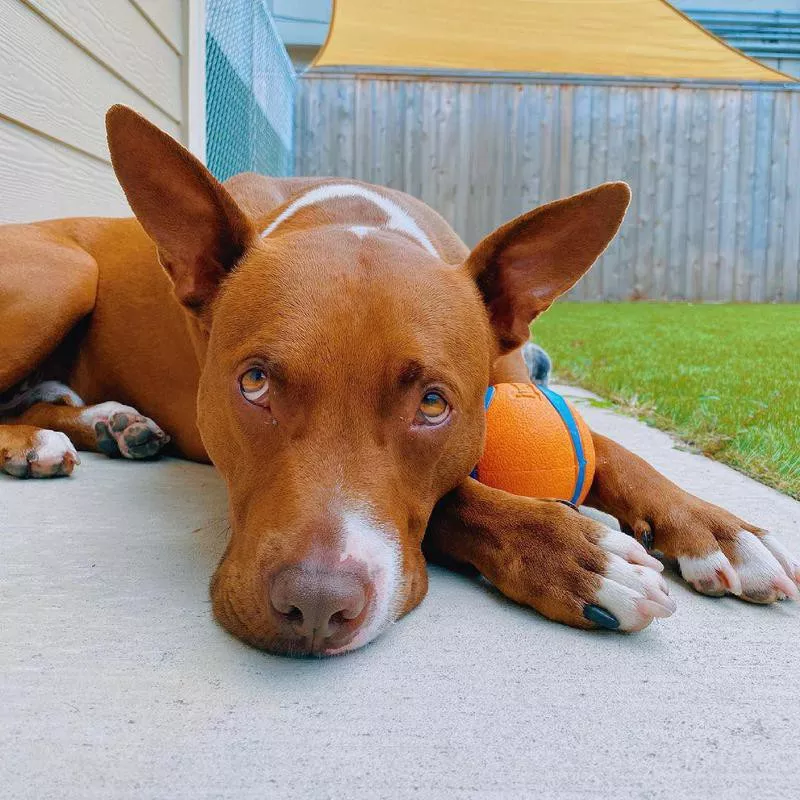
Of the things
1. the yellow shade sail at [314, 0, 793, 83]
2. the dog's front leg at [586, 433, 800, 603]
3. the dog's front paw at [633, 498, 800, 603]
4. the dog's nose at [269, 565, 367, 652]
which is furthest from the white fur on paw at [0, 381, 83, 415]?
the yellow shade sail at [314, 0, 793, 83]

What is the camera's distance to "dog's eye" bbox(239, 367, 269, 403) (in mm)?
1825

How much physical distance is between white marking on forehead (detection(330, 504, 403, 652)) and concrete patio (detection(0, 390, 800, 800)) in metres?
0.05

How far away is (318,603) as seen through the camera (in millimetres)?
1436

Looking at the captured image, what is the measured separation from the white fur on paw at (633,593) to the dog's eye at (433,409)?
18.0 inches

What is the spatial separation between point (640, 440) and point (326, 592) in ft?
8.16

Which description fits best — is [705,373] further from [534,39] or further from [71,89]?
[534,39]

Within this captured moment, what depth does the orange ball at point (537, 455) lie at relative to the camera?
227cm

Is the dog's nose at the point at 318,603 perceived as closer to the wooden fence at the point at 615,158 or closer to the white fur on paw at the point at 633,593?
the white fur on paw at the point at 633,593

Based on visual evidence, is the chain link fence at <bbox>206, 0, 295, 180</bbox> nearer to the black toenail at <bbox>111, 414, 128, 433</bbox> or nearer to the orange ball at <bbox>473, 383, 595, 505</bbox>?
the black toenail at <bbox>111, 414, 128, 433</bbox>

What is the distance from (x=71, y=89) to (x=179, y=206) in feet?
8.31

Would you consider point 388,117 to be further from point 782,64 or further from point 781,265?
point 782,64

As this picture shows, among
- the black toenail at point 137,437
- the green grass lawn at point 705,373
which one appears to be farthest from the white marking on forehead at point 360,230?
the green grass lawn at point 705,373

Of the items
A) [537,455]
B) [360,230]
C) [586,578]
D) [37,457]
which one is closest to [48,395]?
[37,457]

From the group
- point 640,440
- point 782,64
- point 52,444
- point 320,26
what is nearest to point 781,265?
point 782,64
